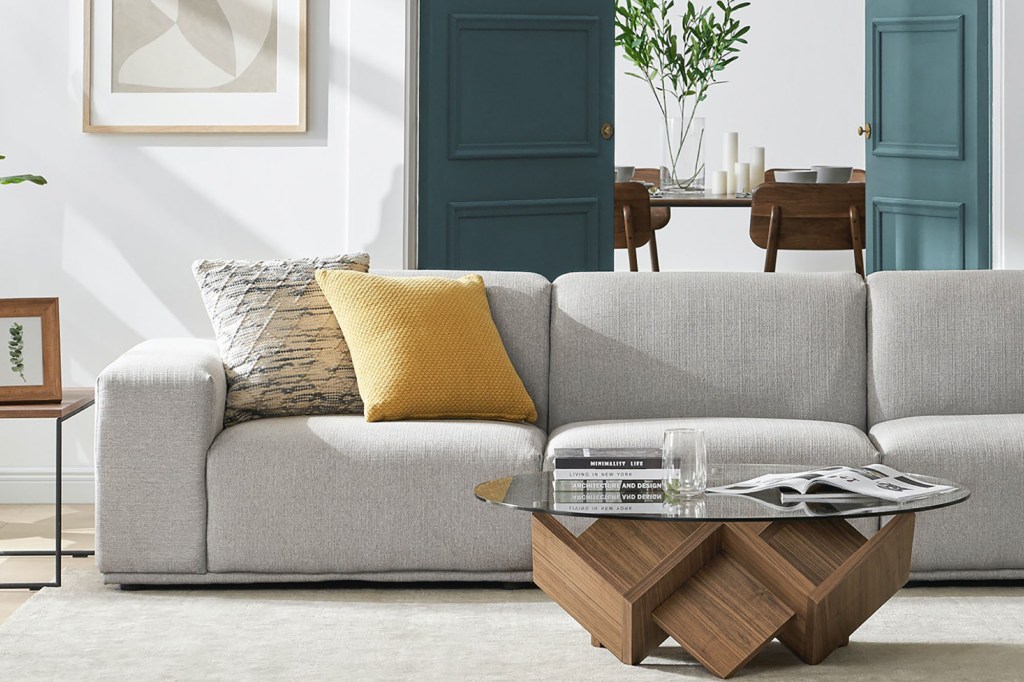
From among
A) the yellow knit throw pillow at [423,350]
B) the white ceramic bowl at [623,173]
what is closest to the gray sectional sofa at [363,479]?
the yellow knit throw pillow at [423,350]

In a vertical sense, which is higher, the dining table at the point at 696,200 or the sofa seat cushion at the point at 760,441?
the dining table at the point at 696,200

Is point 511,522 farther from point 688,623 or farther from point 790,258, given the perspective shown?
point 790,258

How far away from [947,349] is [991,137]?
69.6 inches

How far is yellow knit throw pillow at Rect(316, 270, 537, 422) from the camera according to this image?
11.2 ft

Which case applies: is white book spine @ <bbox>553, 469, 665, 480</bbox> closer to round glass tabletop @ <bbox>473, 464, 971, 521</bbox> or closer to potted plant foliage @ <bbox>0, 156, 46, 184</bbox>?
round glass tabletop @ <bbox>473, 464, 971, 521</bbox>

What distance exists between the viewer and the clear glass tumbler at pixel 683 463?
7.95 feet

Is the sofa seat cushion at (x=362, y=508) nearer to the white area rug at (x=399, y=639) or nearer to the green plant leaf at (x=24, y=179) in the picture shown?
the white area rug at (x=399, y=639)

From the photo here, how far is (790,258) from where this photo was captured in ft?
27.7

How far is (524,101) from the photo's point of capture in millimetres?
5012

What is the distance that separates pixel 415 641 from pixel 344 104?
232cm

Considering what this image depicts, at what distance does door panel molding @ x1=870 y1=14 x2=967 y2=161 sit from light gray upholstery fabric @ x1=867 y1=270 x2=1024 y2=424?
6.46 ft

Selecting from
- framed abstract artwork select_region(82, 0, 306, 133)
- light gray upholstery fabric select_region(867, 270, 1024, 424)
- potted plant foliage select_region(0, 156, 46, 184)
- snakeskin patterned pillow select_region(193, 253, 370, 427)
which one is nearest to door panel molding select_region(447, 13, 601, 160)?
framed abstract artwork select_region(82, 0, 306, 133)

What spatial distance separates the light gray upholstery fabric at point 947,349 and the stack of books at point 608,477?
1311mm

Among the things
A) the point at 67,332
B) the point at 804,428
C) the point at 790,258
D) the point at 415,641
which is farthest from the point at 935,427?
the point at 790,258
